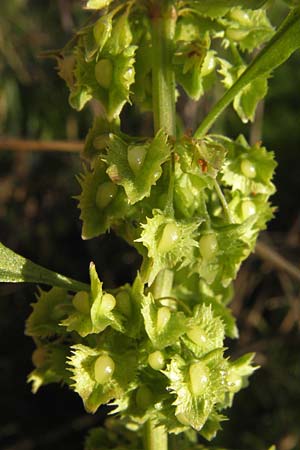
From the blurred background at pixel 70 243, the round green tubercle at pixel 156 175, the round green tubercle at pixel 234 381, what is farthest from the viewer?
the blurred background at pixel 70 243

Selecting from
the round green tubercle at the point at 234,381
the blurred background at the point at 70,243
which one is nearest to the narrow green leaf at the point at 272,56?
the round green tubercle at the point at 234,381

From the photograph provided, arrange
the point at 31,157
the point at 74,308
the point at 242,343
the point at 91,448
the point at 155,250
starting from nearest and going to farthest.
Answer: the point at 155,250, the point at 74,308, the point at 91,448, the point at 242,343, the point at 31,157

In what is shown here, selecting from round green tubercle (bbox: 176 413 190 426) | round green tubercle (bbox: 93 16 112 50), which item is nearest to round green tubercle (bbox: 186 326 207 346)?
round green tubercle (bbox: 176 413 190 426)

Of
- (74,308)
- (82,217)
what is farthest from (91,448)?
(82,217)

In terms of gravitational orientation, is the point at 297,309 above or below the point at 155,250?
below

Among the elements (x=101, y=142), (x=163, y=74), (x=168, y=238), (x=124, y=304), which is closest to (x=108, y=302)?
(x=124, y=304)

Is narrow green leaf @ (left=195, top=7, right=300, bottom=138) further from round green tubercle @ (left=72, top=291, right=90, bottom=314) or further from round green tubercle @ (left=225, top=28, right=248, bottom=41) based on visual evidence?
round green tubercle @ (left=72, top=291, right=90, bottom=314)

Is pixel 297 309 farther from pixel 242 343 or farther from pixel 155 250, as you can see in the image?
pixel 155 250

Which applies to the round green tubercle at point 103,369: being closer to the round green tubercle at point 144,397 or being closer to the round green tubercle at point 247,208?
the round green tubercle at point 144,397
